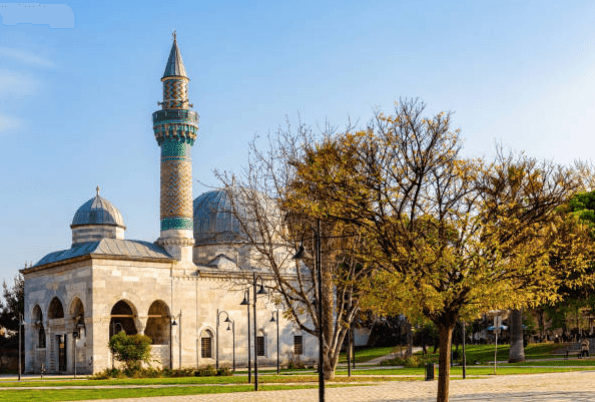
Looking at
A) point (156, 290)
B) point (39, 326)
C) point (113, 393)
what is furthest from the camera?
point (39, 326)

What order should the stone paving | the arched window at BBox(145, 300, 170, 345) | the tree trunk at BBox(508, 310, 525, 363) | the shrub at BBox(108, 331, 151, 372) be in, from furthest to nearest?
the arched window at BBox(145, 300, 170, 345) → the tree trunk at BBox(508, 310, 525, 363) → the shrub at BBox(108, 331, 151, 372) → the stone paving

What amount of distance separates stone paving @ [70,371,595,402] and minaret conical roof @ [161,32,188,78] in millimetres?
26041

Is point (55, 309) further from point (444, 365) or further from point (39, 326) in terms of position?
point (444, 365)

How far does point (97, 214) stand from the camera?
163 ft

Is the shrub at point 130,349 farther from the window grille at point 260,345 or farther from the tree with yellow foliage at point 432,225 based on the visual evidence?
the tree with yellow foliage at point 432,225

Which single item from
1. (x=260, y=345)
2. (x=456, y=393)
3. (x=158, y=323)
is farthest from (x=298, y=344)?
(x=456, y=393)

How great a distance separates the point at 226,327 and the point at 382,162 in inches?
1275

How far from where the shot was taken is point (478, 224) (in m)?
17.4

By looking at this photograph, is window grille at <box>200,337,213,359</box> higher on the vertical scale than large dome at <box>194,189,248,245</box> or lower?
lower

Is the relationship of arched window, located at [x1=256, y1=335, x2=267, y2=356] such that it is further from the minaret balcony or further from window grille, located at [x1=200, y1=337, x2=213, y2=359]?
the minaret balcony

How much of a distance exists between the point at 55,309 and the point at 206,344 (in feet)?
32.2

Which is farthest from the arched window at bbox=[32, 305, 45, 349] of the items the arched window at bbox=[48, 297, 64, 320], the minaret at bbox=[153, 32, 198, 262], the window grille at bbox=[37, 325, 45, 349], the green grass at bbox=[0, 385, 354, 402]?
the green grass at bbox=[0, 385, 354, 402]

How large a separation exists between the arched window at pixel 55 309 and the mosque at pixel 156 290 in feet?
0.24

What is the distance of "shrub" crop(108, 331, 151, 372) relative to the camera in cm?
4009
